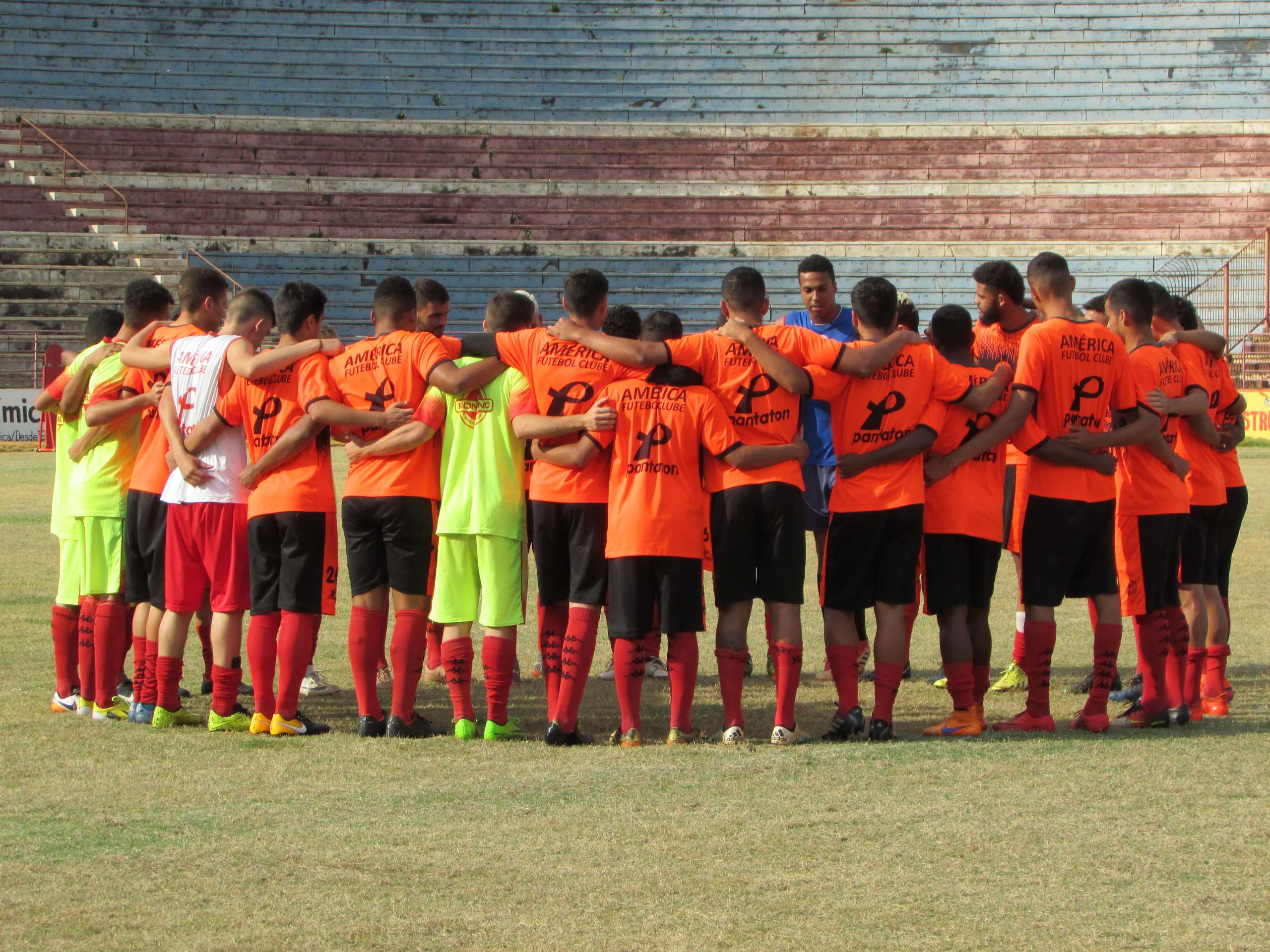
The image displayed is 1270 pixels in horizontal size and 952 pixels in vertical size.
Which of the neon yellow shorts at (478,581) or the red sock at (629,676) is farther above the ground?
the neon yellow shorts at (478,581)

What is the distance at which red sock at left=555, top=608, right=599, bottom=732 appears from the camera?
604cm

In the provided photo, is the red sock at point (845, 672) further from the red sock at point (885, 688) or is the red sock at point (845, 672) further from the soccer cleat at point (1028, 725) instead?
the soccer cleat at point (1028, 725)

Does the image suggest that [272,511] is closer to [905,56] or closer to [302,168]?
[302,168]

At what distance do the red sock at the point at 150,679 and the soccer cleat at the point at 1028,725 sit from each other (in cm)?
414

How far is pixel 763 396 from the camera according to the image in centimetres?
609

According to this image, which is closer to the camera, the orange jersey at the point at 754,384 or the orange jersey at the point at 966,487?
the orange jersey at the point at 754,384

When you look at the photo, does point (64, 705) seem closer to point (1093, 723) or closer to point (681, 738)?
point (681, 738)

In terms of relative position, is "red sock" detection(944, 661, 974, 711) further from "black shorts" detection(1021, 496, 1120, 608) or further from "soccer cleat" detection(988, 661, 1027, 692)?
"soccer cleat" detection(988, 661, 1027, 692)

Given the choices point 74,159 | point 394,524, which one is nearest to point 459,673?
point 394,524

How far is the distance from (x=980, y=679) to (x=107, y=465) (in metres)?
4.56

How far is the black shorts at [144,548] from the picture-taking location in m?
6.75

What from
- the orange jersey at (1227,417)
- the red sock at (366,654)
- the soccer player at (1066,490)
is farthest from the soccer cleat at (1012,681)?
the red sock at (366,654)

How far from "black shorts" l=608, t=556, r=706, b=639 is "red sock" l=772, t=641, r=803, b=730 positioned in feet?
1.24

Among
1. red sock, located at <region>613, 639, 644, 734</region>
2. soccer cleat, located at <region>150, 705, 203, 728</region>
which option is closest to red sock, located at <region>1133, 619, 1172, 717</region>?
red sock, located at <region>613, 639, 644, 734</region>
